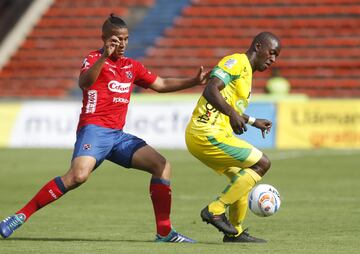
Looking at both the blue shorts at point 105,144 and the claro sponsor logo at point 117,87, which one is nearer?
the blue shorts at point 105,144

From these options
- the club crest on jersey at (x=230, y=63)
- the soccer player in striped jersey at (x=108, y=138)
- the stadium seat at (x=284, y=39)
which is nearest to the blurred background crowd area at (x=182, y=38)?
the stadium seat at (x=284, y=39)

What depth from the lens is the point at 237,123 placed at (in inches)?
344

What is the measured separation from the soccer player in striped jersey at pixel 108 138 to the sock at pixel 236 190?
44 centimetres

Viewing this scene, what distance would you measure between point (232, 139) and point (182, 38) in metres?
22.8

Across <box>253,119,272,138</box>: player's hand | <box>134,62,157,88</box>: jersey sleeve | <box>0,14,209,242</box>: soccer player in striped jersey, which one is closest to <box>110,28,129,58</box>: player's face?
<box>0,14,209,242</box>: soccer player in striped jersey

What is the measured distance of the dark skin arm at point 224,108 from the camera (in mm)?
8734

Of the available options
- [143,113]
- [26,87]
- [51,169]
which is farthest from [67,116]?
[26,87]

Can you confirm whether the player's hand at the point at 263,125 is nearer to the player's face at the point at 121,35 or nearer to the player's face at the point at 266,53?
the player's face at the point at 266,53

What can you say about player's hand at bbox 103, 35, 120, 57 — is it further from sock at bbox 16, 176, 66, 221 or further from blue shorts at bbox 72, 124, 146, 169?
sock at bbox 16, 176, 66, 221

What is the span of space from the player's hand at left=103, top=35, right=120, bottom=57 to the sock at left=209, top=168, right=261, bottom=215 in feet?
5.16

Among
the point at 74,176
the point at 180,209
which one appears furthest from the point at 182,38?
the point at 74,176

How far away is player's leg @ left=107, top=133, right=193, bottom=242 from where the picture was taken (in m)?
9.44

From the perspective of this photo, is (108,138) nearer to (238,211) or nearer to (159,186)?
(159,186)

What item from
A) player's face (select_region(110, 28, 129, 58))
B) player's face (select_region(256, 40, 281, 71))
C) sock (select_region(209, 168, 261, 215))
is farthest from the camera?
player's face (select_region(256, 40, 281, 71))
